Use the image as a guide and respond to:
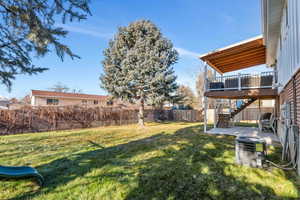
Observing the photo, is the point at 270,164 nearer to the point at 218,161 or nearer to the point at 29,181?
the point at 218,161

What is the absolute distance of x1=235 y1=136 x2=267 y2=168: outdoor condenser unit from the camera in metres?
3.40

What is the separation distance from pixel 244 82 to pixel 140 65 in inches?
290

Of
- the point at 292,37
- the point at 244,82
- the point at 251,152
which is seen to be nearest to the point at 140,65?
the point at 244,82

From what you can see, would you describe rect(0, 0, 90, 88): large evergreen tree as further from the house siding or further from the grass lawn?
the house siding

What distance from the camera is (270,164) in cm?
362

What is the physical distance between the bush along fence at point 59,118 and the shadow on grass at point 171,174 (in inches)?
289

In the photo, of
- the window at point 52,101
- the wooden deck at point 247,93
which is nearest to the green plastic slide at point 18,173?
the wooden deck at point 247,93

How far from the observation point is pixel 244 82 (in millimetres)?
7910

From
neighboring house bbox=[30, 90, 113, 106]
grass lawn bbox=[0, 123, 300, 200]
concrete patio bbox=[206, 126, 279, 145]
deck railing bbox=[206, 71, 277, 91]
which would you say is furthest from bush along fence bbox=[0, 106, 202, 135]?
deck railing bbox=[206, 71, 277, 91]

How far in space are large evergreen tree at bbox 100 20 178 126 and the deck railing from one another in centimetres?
456

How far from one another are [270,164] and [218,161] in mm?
1157

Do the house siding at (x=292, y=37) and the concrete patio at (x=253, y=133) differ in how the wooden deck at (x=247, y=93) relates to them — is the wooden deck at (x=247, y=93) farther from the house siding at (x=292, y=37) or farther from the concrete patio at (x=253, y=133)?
the house siding at (x=292, y=37)

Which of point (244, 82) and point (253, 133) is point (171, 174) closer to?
point (253, 133)

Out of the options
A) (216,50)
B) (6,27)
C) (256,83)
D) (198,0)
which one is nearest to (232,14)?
(198,0)
